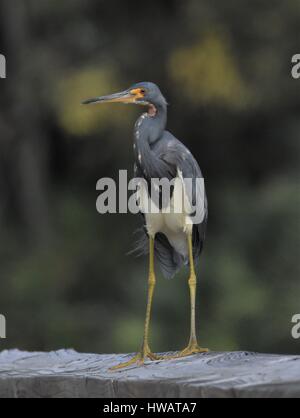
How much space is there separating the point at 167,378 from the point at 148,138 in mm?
759

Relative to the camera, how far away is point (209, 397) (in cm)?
281

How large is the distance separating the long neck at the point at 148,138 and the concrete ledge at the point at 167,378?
1.90 feet

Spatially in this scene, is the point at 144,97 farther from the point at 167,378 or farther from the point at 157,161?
the point at 167,378

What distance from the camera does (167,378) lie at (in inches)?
115

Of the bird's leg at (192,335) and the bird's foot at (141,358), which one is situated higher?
the bird's leg at (192,335)

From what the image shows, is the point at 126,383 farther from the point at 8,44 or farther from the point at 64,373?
the point at 8,44

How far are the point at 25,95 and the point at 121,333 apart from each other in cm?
172

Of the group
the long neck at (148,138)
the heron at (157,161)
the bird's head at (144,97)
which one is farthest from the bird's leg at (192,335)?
the bird's head at (144,97)

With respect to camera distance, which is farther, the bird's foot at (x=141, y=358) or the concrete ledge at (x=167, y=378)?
the bird's foot at (x=141, y=358)

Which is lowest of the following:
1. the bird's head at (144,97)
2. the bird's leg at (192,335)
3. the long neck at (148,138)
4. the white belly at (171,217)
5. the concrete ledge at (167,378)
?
the concrete ledge at (167,378)

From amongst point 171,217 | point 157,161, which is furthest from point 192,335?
point 157,161

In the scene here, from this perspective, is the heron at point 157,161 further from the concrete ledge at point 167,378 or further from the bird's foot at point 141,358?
the concrete ledge at point 167,378

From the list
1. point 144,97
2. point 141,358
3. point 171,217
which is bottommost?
point 141,358

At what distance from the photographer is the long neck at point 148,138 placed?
3.27 metres
